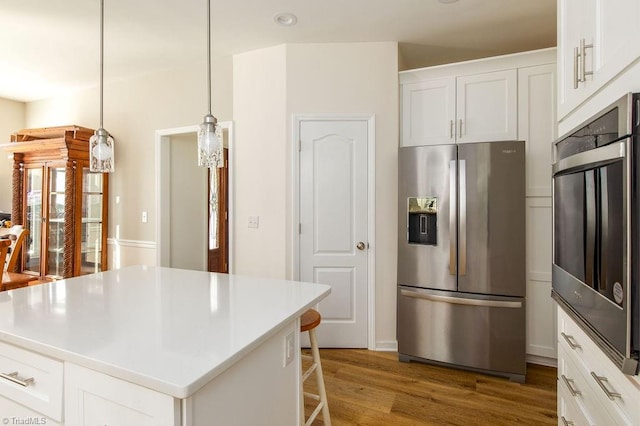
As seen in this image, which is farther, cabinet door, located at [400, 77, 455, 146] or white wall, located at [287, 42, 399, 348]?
white wall, located at [287, 42, 399, 348]

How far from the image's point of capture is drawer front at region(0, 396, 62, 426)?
3.42 feet

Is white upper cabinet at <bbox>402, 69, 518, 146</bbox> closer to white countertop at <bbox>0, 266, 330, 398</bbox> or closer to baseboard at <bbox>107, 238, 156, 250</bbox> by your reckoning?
white countertop at <bbox>0, 266, 330, 398</bbox>

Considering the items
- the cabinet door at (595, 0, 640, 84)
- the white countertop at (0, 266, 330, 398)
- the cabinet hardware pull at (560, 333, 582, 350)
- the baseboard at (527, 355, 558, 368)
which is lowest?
the baseboard at (527, 355, 558, 368)

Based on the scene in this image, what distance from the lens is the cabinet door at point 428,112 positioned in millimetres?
2842

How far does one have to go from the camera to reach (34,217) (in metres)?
4.11

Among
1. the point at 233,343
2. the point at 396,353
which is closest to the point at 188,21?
the point at 233,343

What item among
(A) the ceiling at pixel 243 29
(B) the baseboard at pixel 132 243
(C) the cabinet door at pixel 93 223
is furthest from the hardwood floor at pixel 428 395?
(C) the cabinet door at pixel 93 223

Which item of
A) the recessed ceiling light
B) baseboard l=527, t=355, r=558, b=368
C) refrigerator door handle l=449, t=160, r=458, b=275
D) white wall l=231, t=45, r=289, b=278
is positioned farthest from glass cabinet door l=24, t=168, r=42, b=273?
baseboard l=527, t=355, r=558, b=368

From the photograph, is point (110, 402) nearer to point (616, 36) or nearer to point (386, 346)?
point (616, 36)

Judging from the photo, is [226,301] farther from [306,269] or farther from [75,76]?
[75,76]

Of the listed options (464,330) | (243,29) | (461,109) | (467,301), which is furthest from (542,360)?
(243,29)

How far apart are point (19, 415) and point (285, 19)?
2.76 meters

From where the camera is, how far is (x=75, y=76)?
3863 mm

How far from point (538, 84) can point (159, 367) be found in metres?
3.06
